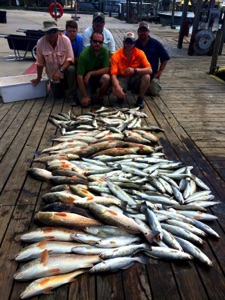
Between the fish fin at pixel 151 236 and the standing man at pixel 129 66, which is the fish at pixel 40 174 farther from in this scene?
the standing man at pixel 129 66

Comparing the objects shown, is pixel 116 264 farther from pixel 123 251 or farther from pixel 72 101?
pixel 72 101

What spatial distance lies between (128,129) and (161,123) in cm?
74

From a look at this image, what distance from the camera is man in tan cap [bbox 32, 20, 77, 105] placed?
17.0 ft

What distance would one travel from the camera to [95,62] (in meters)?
5.38

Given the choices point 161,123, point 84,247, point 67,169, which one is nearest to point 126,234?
point 84,247

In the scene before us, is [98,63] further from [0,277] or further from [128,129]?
[0,277]

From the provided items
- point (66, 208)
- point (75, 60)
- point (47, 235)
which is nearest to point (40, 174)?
point (66, 208)

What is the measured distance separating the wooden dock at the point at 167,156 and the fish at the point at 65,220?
0.64 ft

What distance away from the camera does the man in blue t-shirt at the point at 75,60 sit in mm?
5582

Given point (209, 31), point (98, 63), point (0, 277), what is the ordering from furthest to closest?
point (209, 31) → point (98, 63) → point (0, 277)

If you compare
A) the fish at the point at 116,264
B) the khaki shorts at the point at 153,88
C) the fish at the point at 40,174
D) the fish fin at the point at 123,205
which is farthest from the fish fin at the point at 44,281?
the khaki shorts at the point at 153,88

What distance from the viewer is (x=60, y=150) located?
12.7 feet

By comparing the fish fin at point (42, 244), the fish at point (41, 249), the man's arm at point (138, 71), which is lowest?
the fish at point (41, 249)

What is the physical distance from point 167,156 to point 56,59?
310 centimetres
